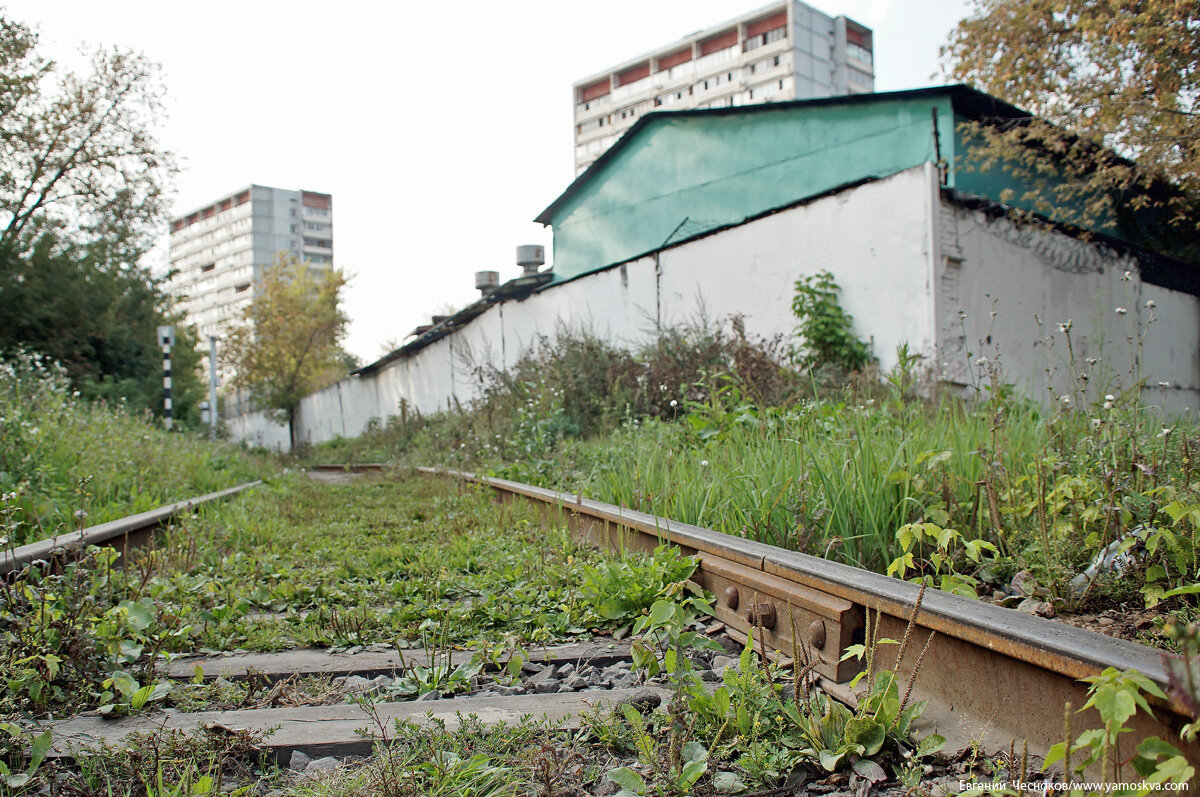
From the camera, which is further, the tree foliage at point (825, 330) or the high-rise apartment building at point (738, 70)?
the high-rise apartment building at point (738, 70)

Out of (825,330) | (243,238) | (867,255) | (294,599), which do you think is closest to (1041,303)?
(867,255)

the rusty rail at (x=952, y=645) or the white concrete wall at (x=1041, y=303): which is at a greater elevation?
the white concrete wall at (x=1041, y=303)

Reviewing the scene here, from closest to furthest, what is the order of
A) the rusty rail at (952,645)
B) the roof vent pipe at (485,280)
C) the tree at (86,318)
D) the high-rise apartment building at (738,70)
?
the rusty rail at (952,645), the tree at (86,318), the roof vent pipe at (485,280), the high-rise apartment building at (738,70)

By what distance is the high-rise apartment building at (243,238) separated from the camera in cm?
10775

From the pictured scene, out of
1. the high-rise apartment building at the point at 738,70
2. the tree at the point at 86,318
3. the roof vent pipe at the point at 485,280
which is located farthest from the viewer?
the high-rise apartment building at the point at 738,70

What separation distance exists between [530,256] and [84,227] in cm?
1197

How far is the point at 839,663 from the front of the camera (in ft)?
6.28

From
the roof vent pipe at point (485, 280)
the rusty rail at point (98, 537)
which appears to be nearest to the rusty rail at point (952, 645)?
the rusty rail at point (98, 537)

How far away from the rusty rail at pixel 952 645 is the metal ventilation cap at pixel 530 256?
20176 mm

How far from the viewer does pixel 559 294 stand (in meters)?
14.9

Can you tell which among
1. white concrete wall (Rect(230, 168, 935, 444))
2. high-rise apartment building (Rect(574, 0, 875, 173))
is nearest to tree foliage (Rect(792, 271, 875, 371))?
white concrete wall (Rect(230, 168, 935, 444))

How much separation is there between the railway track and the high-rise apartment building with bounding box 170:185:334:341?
113 metres

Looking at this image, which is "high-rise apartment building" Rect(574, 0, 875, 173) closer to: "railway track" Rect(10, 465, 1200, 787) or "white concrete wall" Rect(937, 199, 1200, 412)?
"white concrete wall" Rect(937, 199, 1200, 412)

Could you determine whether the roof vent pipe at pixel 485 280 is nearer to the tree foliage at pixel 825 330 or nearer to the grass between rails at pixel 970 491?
the tree foliage at pixel 825 330
